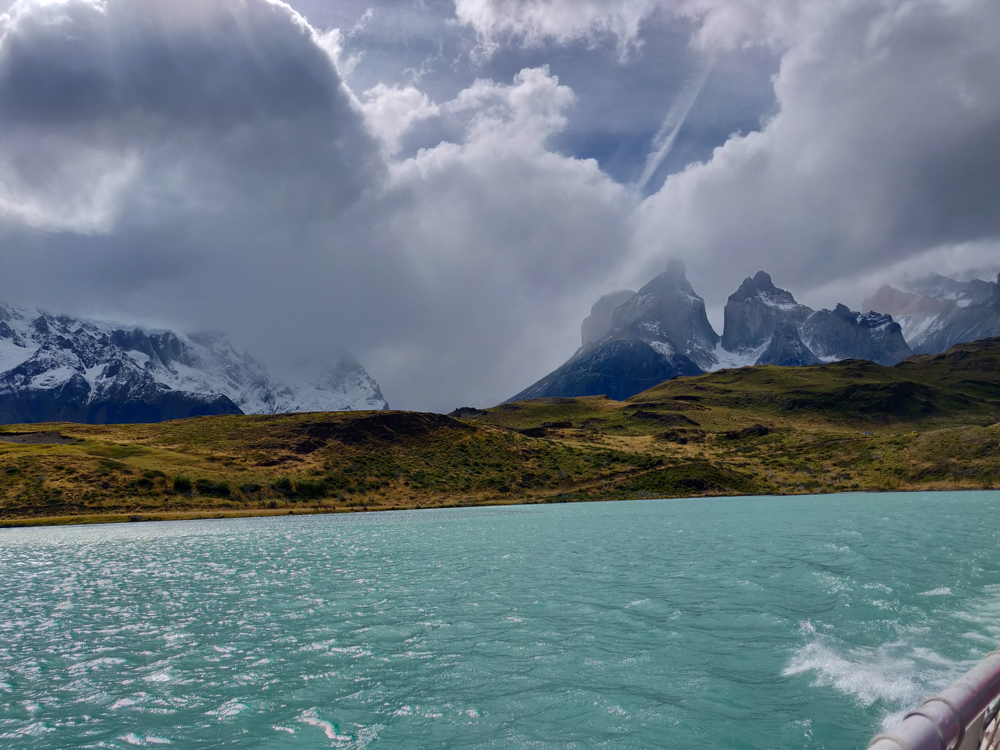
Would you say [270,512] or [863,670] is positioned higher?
[863,670]

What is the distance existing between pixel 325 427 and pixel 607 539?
14284 centimetres

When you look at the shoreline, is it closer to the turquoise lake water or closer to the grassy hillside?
the grassy hillside

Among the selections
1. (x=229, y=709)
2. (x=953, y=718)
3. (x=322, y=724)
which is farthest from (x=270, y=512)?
(x=953, y=718)

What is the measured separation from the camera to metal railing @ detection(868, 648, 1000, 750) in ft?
14.8

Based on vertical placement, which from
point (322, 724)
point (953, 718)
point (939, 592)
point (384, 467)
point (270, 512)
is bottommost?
point (270, 512)

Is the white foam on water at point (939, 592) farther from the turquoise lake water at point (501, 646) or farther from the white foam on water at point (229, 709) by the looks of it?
the white foam on water at point (229, 709)

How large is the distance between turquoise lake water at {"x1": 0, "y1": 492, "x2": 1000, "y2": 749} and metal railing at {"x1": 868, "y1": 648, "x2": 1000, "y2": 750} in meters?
10.1

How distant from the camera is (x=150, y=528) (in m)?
90.9

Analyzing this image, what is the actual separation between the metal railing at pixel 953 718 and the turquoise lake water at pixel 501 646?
10056 mm

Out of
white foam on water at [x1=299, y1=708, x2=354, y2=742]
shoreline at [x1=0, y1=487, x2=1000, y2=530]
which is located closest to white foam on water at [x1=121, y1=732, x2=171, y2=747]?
white foam on water at [x1=299, y1=708, x2=354, y2=742]

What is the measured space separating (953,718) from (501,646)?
1876 centimetres

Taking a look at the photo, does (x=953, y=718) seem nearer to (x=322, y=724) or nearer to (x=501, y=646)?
(x=322, y=724)

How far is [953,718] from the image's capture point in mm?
4848

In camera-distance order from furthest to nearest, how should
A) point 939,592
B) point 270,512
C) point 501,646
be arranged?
1. point 270,512
2. point 939,592
3. point 501,646
